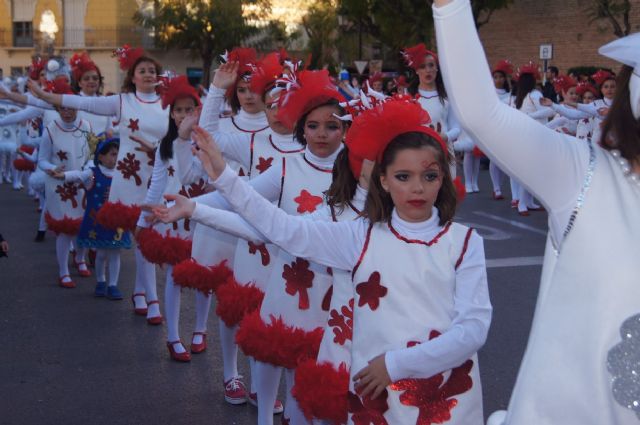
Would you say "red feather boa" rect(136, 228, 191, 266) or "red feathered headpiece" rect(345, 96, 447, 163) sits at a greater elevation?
"red feathered headpiece" rect(345, 96, 447, 163)

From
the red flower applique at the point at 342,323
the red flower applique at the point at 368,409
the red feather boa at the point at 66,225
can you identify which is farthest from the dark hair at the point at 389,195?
the red feather boa at the point at 66,225

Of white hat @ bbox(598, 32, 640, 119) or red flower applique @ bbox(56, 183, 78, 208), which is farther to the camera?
red flower applique @ bbox(56, 183, 78, 208)

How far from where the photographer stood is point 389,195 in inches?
142

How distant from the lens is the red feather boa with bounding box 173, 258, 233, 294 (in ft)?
20.2

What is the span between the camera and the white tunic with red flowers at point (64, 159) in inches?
384

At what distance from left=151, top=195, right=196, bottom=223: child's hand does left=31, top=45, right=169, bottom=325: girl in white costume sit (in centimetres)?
446

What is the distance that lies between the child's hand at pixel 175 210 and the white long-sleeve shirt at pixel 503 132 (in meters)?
1.56

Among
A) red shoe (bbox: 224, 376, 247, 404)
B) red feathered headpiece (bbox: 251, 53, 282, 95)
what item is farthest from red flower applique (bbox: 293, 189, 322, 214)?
red shoe (bbox: 224, 376, 247, 404)

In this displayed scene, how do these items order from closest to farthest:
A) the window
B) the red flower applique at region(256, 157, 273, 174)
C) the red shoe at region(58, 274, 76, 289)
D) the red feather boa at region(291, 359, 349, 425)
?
the red feather boa at region(291, 359, 349, 425) < the red flower applique at region(256, 157, 273, 174) < the red shoe at region(58, 274, 76, 289) < the window

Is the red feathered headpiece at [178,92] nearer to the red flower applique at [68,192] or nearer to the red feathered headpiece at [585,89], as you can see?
the red flower applique at [68,192]

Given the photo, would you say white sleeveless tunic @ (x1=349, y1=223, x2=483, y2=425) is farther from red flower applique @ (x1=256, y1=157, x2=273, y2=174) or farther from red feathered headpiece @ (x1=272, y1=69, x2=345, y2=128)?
red flower applique @ (x1=256, y1=157, x2=273, y2=174)

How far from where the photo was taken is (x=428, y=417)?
336 cm

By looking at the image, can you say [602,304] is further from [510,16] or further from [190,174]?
[510,16]

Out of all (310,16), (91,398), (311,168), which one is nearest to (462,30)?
(311,168)
